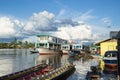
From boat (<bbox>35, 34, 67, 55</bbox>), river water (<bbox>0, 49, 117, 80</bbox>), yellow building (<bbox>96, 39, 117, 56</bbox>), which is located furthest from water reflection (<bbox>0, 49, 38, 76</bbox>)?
yellow building (<bbox>96, 39, 117, 56</bbox>)

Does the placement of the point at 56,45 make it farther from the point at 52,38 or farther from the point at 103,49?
the point at 103,49

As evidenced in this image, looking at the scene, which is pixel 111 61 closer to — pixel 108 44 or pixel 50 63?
pixel 108 44

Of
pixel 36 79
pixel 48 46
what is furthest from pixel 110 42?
pixel 36 79

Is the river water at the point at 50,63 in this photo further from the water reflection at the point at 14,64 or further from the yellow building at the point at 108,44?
the yellow building at the point at 108,44

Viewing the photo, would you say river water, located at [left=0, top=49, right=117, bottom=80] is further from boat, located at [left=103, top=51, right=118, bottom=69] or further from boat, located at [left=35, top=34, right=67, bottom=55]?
boat, located at [left=35, top=34, right=67, bottom=55]

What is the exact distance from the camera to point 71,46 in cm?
11288

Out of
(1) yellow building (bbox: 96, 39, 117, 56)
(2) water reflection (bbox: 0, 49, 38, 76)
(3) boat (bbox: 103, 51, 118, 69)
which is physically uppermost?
(1) yellow building (bbox: 96, 39, 117, 56)

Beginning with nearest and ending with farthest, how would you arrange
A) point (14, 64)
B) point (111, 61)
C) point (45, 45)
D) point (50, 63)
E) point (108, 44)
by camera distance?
1. point (111, 61)
2. point (50, 63)
3. point (14, 64)
4. point (108, 44)
5. point (45, 45)

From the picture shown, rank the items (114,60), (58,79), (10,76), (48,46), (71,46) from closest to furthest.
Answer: (10,76), (58,79), (114,60), (48,46), (71,46)

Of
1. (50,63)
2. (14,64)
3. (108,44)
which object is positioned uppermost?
(108,44)

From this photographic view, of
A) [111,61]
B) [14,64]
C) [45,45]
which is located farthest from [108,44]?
[45,45]

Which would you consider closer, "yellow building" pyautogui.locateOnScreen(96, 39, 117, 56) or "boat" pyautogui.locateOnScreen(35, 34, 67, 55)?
"yellow building" pyautogui.locateOnScreen(96, 39, 117, 56)

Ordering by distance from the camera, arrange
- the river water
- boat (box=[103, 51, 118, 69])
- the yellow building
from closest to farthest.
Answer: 1. the river water
2. boat (box=[103, 51, 118, 69])
3. the yellow building

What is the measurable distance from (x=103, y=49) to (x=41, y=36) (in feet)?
110
